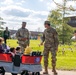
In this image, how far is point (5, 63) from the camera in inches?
446

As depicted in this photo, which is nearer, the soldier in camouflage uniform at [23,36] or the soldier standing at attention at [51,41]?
the soldier standing at attention at [51,41]

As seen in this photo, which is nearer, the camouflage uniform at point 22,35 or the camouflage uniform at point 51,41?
the camouflage uniform at point 51,41

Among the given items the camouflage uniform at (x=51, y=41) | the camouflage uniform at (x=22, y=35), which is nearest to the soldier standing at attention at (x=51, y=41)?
the camouflage uniform at (x=51, y=41)

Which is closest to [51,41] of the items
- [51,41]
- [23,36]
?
[51,41]

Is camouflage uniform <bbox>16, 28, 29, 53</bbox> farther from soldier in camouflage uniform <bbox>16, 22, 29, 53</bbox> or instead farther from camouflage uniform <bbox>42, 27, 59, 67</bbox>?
camouflage uniform <bbox>42, 27, 59, 67</bbox>

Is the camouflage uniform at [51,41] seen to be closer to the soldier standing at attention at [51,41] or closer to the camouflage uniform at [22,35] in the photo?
the soldier standing at attention at [51,41]

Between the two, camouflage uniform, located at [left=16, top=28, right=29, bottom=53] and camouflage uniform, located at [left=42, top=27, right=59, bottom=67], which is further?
camouflage uniform, located at [left=16, top=28, right=29, bottom=53]

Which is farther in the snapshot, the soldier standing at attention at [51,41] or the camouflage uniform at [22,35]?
the camouflage uniform at [22,35]

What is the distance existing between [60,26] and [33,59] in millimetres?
43371

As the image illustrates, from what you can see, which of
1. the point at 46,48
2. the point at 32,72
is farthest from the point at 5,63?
the point at 46,48

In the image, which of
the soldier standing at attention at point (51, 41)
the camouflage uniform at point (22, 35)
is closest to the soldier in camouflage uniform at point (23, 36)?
the camouflage uniform at point (22, 35)

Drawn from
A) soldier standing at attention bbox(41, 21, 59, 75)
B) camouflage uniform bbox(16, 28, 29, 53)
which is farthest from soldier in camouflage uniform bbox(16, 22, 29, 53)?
soldier standing at attention bbox(41, 21, 59, 75)

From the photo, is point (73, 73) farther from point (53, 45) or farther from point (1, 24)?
point (1, 24)

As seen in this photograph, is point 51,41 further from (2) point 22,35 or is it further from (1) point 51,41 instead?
(2) point 22,35
